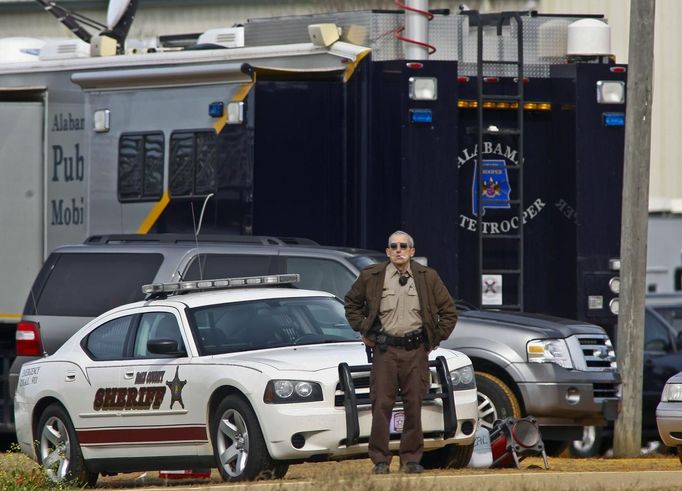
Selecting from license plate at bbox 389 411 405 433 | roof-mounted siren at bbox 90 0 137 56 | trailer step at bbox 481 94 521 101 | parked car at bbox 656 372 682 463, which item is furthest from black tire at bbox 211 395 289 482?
roof-mounted siren at bbox 90 0 137 56

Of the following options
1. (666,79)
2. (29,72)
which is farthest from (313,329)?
A: (666,79)

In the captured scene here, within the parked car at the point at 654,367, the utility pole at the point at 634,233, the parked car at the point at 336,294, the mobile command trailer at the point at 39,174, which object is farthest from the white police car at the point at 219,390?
the parked car at the point at 654,367

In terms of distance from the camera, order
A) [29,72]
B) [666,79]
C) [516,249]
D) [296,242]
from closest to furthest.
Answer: [296,242], [516,249], [29,72], [666,79]

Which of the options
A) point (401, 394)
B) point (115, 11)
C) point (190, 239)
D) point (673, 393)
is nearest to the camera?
point (401, 394)

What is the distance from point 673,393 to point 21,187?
297 inches

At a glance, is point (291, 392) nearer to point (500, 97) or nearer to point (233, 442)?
point (233, 442)

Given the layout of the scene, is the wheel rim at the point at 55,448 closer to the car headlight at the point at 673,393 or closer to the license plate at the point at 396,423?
the license plate at the point at 396,423

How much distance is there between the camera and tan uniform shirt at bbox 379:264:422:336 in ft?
39.0

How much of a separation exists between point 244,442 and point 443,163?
190 inches

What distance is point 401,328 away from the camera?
467 inches

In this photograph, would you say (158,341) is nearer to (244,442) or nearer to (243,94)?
(244,442)

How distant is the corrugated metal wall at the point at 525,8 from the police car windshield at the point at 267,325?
1996 cm

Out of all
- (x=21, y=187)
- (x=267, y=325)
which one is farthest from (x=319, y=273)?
(x=21, y=187)

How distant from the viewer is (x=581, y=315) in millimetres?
16094
